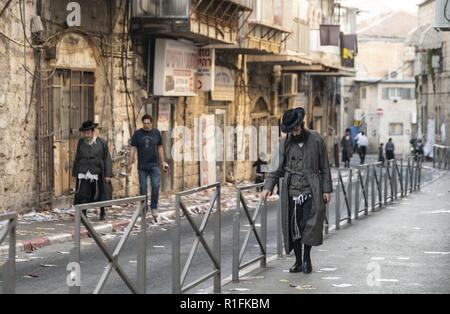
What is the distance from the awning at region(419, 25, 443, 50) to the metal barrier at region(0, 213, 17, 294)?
5443 centimetres

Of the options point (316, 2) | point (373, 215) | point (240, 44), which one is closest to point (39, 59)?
point (373, 215)

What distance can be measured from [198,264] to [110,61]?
13448 mm

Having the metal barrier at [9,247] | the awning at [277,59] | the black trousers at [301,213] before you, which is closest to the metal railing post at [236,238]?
the black trousers at [301,213]

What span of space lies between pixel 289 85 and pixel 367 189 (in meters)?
19.3

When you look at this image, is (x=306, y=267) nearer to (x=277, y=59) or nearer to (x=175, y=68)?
(x=175, y=68)

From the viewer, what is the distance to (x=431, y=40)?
198ft

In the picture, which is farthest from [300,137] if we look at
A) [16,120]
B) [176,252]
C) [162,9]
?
[162,9]

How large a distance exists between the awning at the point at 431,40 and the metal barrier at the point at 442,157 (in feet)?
27.4

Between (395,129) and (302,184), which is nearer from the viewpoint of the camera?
(302,184)

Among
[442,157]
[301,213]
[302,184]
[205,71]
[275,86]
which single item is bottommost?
[442,157]

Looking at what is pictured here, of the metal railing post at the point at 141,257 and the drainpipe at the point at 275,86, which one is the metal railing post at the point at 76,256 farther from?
the drainpipe at the point at 275,86

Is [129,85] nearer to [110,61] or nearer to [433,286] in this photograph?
[110,61]

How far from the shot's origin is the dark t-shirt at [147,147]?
63.5 feet

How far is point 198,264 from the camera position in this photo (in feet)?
33.8
